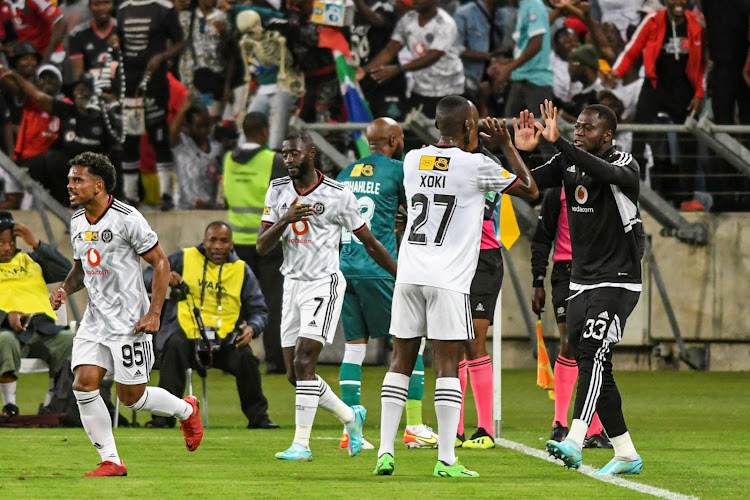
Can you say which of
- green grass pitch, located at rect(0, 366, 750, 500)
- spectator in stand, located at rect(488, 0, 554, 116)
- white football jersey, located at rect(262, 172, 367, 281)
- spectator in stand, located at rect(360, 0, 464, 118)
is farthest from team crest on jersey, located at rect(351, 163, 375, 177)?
spectator in stand, located at rect(360, 0, 464, 118)

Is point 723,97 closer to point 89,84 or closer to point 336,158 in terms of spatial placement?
point 336,158

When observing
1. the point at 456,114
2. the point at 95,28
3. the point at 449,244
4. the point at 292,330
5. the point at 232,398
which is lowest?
the point at 232,398

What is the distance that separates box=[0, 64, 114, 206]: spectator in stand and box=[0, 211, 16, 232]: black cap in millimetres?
3955

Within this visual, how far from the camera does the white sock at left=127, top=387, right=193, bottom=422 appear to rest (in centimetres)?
950

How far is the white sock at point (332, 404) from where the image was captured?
402 inches

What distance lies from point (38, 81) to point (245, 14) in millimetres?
2798

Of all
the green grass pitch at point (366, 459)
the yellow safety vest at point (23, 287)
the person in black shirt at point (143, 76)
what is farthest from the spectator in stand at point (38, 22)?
the yellow safety vest at point (23, 287)

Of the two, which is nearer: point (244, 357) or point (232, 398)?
point (244, 357)

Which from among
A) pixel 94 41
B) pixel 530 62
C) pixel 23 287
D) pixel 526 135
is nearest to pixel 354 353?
pixel 526 135

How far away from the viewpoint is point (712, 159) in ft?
56.5

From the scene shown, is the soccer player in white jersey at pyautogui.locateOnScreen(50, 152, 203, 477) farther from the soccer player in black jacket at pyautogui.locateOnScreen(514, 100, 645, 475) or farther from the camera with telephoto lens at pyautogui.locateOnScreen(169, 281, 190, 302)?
the camera with telephoto lens at pyautogui.locateOnScreen(169, 281, 190, 302)

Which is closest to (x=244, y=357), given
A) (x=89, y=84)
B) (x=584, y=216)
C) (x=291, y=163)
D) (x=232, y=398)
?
(x=232, y=398)

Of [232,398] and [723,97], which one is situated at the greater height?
[723,97]

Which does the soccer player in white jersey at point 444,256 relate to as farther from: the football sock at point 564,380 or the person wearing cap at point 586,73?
the person wearing cap at point 586,73
